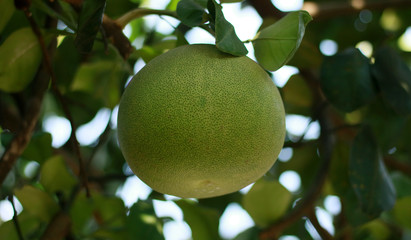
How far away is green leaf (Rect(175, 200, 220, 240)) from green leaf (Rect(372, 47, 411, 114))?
0.62 metres

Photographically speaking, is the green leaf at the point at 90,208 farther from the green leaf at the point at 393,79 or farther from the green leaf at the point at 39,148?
the green leaf at the point at 393,79

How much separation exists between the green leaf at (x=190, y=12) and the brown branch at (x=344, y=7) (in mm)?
857

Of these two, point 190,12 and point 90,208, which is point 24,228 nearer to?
point 90,208

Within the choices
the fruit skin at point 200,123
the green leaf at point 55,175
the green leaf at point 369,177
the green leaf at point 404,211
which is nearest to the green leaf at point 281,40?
the fruit skin at point 200,123

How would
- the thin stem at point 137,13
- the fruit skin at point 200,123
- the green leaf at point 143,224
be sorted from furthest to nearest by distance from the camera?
the green leaf at point 143,224, the thin stem at point 137,13, the fruit skin at point 200,123

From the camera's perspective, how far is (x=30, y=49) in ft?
3.63

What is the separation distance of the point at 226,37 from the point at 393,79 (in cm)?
67

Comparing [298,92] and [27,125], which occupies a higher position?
[27,125]

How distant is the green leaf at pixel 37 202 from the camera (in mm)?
1241

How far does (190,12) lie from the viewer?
0.91 meters

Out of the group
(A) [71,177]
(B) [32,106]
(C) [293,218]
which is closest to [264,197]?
(C) [293,218]

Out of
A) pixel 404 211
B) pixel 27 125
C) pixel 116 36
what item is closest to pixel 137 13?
pixel 116 36

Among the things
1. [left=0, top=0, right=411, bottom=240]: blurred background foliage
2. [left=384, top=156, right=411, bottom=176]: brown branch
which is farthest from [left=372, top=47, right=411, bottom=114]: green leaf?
[left=384, top=156, right=411, bottom=176]: brown branch

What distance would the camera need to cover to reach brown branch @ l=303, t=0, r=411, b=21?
171cm
